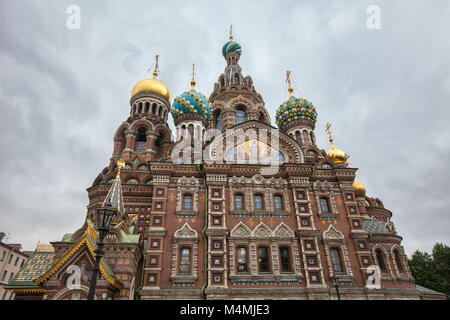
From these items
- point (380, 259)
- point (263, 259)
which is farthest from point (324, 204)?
point (263, 259)

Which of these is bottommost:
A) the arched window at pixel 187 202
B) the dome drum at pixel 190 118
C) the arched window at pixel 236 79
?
the arched window at pixel 187 202

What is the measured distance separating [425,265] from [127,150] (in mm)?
32683

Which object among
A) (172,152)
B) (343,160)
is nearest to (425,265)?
(343,160)

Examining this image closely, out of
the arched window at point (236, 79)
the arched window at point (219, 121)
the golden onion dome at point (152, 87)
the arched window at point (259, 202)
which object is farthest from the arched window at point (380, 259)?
the golden onion dome at point (152, 87)

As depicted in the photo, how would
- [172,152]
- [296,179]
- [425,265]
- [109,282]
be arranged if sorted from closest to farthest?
[109,282], [296,179], [172,152], [425,265]

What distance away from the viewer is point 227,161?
1700 centimetres

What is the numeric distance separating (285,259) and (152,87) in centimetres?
2056

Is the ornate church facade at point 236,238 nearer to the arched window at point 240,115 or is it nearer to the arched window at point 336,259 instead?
the arched window at point 336,259

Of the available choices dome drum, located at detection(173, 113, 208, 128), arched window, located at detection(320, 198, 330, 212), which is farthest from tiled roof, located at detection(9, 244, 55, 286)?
arched window, located at detection(320, 198, 330, 212)

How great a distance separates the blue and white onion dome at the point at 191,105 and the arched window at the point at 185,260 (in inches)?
462

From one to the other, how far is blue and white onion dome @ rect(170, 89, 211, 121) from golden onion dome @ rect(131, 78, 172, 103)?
522 cm

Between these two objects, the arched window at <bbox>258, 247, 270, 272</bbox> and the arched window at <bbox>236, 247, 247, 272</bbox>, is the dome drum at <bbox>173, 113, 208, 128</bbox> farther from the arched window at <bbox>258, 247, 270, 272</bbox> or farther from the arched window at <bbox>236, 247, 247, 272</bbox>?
the arched window at <bbox>258, 247, 270, 272</bbox>

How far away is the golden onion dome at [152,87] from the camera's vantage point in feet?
90.6
